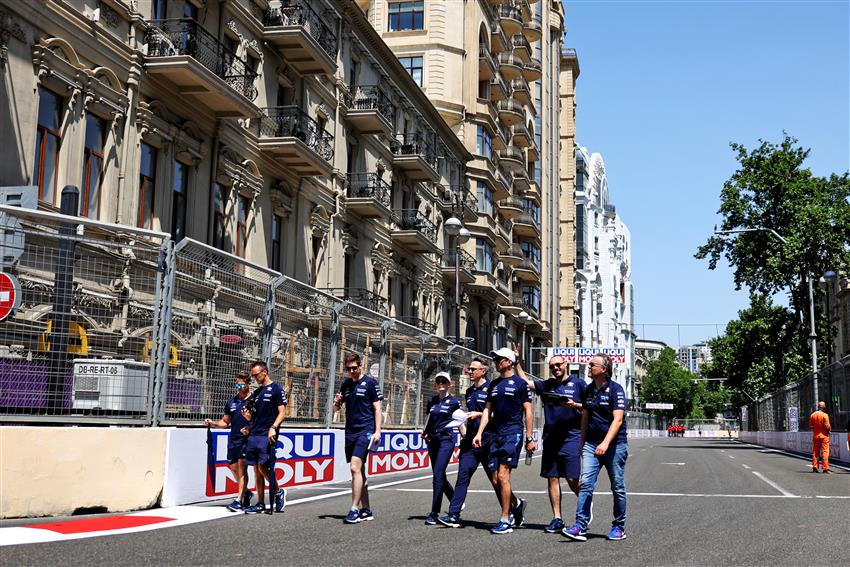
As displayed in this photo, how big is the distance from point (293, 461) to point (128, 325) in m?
5.02

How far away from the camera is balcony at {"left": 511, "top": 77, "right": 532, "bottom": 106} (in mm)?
64938

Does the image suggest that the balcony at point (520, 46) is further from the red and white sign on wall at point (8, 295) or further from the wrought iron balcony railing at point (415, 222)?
the red and white sign on wall at point (8, 295)

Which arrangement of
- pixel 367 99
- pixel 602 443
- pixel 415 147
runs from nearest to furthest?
pixel 602 443 → pixel 367 99 → pixel 415 147

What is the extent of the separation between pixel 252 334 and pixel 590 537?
6183 millimetres

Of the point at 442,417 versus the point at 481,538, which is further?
the point at 442,417

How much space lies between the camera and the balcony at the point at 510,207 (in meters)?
62.2

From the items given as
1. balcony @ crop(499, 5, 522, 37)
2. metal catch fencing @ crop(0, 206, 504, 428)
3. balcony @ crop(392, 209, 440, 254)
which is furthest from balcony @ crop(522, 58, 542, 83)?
metal catch fencing @ crop(0, 206, 504, 428)

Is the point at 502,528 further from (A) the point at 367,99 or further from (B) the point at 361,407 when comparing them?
(A) the point at 367,99

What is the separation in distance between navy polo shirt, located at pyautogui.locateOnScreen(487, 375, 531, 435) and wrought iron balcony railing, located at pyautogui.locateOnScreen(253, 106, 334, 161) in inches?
712

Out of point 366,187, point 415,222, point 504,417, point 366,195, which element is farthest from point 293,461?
point 415,222

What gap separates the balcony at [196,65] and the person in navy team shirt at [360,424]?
12.8 m

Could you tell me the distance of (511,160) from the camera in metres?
→ 63.6

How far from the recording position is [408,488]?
1622 centimetres

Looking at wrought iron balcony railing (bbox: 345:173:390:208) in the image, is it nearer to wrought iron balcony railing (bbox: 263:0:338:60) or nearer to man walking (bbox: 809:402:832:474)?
wrought iron balcony railing (bbox: 263:0:338:60)
